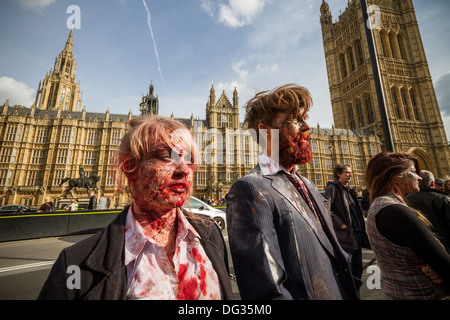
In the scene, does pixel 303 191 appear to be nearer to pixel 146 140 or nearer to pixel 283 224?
pixel 283 224

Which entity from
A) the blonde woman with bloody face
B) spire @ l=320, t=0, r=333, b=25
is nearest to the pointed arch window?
spire @ l=320, t=0, r=333, b=25

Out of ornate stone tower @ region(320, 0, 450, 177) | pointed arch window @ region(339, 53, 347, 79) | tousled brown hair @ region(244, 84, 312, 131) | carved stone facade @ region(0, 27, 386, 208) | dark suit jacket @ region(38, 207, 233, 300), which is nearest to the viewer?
dark suit jacket @ region(38, 207, 233, 300)

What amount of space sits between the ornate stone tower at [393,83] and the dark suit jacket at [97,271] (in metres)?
46.5

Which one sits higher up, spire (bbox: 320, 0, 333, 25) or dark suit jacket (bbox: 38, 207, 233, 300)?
spire (bbox: 320, 0, 333, 25)

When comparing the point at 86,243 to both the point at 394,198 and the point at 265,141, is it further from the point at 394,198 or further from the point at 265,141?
the point at 394,198

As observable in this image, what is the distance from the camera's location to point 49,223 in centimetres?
881

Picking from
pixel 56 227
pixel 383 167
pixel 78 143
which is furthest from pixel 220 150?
pixel 383 167

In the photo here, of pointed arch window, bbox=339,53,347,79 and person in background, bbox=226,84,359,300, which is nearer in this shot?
person in background, bbox=226,84,359,300

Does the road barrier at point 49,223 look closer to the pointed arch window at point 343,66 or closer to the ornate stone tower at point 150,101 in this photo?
the ornate stone tower at point 150,101

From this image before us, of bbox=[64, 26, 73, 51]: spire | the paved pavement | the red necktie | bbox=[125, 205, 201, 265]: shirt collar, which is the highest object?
bbox=[64, 26, 73, 51]: spire

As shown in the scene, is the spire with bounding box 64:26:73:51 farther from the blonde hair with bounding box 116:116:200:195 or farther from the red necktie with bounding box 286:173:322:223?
the red necktie with bounding box 286:173:322:223

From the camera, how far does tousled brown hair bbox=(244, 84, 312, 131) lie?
176 cm

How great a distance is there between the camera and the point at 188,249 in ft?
4.34

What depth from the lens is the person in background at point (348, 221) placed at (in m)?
3.22
